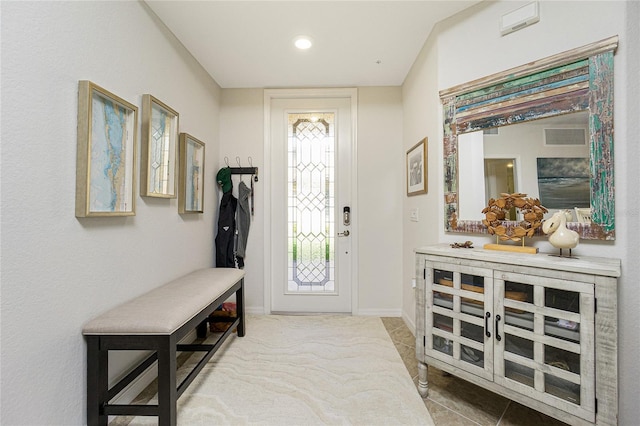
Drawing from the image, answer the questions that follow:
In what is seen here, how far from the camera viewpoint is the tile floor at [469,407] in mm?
1542

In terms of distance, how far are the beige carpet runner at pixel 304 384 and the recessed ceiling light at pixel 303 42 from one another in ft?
8.35

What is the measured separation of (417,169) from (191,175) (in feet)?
6.69

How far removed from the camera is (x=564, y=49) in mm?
1518

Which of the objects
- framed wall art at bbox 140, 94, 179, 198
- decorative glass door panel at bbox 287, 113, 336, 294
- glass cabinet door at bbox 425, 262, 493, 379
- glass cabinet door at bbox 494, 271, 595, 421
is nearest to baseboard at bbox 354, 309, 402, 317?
decorative glass door panel at bbox 287, 113, 336, 294

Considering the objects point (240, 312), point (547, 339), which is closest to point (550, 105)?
point (547, 339)

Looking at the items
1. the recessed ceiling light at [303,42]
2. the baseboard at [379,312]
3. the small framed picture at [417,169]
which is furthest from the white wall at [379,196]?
the recessed ceiling light at [303,42]

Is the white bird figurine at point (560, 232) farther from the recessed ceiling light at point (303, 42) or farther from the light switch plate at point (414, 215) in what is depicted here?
the recessed ceiling light at point (303, 42)

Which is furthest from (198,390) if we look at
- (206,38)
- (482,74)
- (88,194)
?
(482,74)

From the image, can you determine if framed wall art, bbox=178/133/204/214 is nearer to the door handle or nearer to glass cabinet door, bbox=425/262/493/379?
glass cabinet door, bbox=425/262/493/379

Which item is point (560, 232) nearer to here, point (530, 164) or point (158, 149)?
point (530, 164)

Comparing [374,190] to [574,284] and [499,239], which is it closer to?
[499,239]

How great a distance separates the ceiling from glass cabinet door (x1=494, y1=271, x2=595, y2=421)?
187 cm

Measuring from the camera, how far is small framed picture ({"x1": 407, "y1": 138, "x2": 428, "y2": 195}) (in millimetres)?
2387

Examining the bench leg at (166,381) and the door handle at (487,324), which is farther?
the door handle at (487,324)
